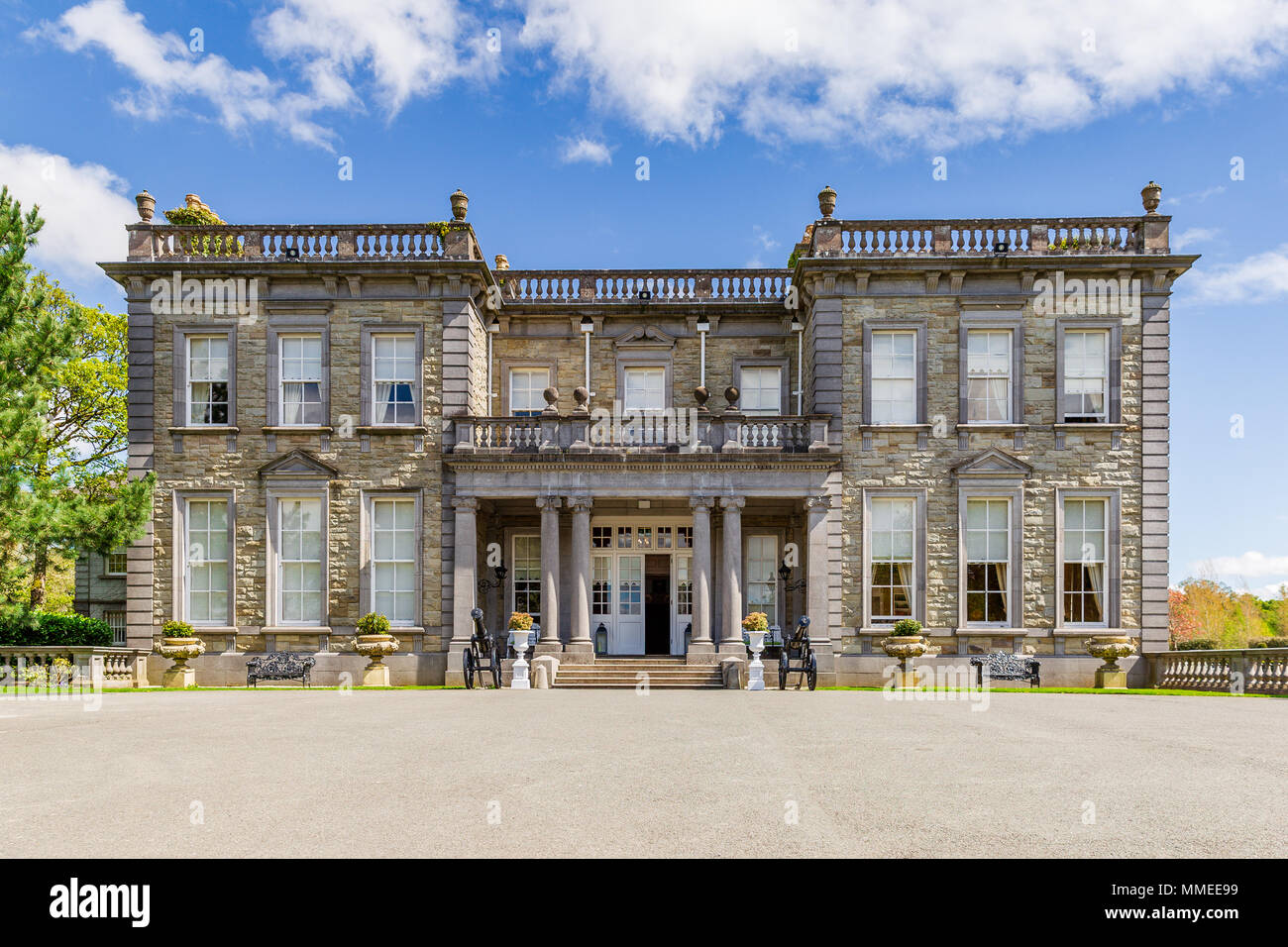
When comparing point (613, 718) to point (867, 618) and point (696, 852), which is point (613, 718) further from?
point (867, 618)

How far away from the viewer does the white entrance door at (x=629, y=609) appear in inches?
959

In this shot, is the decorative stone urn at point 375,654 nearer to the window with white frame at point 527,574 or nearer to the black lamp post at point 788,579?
the window with white frame at point 527,574

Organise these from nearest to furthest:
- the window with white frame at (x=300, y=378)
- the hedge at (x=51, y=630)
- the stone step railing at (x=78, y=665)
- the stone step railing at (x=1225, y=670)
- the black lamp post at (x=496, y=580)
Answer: the stone step railing at (x=1225, y=670), the stone step railing at (x=78, y=665), the hedge at (x=51, y=630), the window with white frame at (x=300, y=378), the black lamp post at (x=496, y=580)

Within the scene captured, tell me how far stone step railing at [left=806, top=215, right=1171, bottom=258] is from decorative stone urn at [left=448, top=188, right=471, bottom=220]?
8.36 meters

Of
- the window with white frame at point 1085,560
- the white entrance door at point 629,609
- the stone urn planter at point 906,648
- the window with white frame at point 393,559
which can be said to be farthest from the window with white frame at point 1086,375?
the window with white frame at point 393,559

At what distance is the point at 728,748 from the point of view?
10344 mm

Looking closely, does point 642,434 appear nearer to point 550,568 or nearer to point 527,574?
point 550,568

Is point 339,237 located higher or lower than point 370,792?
higher

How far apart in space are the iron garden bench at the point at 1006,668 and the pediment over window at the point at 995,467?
408 cm

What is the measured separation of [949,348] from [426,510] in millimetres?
12780

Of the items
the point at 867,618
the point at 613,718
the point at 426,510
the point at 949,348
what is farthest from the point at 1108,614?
the point at 426,510

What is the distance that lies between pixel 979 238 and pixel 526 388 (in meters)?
11.7

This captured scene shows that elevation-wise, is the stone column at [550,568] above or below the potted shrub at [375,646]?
above

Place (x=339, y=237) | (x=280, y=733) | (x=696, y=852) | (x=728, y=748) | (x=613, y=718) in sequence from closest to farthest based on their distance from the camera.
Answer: (x=696, y=852) < (x=728, y=748) < (x=280, y=733) < (x=613, y=718) < (x=339, y=237)
